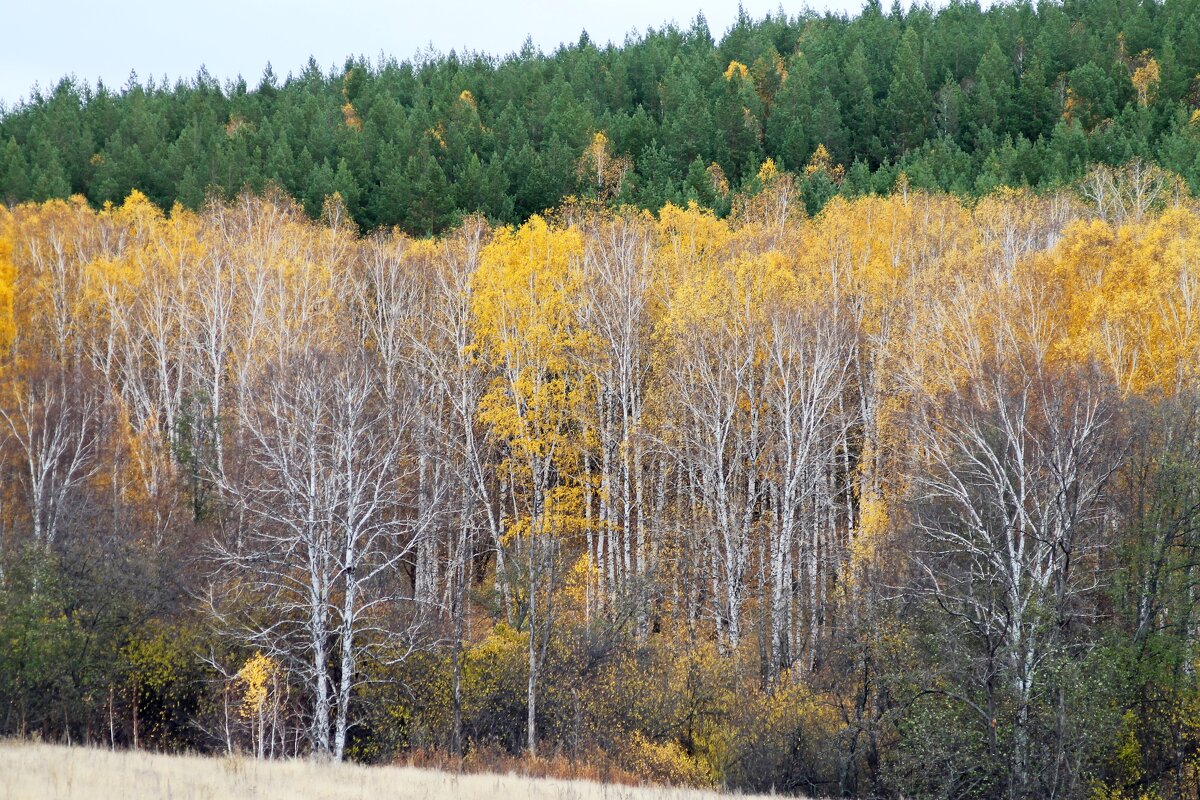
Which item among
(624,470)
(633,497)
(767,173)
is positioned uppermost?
(767,173)

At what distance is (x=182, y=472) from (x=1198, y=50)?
2648 inches

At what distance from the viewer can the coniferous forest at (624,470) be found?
25.8 meters

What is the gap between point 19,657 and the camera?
26.3 metres

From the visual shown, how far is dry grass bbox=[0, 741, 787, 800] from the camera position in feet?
52.4

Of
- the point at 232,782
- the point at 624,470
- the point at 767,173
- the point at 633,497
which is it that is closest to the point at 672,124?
the point at 767,173

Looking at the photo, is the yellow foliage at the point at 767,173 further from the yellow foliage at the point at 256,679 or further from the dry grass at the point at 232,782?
the dry grass at the point at 232,782

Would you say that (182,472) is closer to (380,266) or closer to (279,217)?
(380,266)

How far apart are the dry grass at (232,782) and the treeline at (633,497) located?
13.7 ft

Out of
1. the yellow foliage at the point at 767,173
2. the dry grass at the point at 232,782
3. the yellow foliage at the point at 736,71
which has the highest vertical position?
the yellow foliage at the point at 736,71

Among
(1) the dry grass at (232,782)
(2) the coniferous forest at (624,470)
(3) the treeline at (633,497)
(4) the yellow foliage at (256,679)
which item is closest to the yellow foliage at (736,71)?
(2) the coniferous forest at (624,470)

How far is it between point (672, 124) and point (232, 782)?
5765 cm

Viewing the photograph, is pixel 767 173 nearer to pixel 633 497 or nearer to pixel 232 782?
pixel 633 497

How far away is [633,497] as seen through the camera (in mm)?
40312

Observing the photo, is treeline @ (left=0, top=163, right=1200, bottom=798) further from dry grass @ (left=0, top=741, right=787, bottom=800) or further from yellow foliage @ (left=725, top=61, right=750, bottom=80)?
yellow foliage @ (left=725, top=61, right=750, bottom=80)
